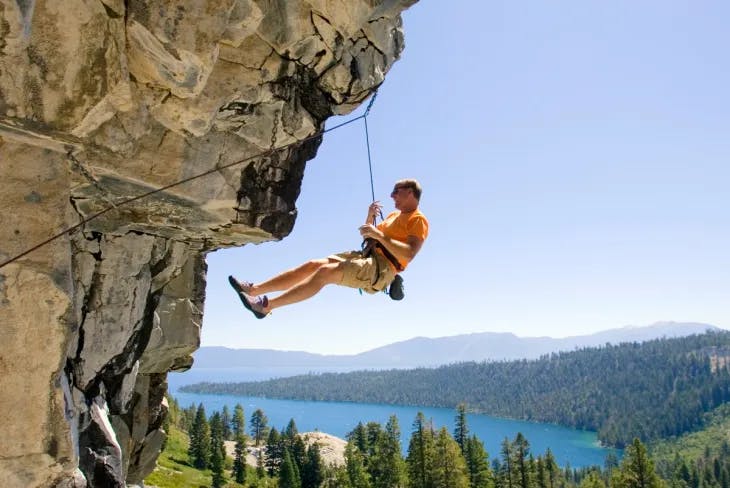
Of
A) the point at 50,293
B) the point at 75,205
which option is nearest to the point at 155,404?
the point at 75,205

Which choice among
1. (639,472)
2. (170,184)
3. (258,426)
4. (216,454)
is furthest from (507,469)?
(258,426)

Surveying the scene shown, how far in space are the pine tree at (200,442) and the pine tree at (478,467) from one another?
3508cm

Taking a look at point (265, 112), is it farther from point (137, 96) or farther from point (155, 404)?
point (155, 404)

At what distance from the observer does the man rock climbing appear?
22.7 ft

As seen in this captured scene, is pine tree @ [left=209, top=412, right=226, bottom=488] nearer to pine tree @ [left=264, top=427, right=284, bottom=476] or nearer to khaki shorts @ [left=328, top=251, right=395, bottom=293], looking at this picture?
pine tree @ [left=264, top=427, right=284, bottom=476]

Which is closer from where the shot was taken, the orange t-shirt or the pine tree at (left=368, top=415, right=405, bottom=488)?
the orange t-shirt

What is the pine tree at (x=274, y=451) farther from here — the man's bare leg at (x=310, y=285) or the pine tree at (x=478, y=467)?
the man's bare leg at (x=310, y=285)

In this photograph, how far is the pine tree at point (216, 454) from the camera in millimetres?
57656

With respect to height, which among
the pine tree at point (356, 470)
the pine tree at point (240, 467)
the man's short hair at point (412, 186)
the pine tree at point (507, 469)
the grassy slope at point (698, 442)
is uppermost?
the man's short hair at point (412, 186)

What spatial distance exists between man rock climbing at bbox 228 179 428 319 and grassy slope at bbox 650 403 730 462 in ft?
470

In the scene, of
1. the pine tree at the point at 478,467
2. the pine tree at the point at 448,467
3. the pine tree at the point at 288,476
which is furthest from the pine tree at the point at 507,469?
the pine tree at the point at 288,476

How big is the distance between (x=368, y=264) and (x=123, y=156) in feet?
11.4

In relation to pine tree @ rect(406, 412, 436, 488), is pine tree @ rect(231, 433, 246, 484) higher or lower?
lower

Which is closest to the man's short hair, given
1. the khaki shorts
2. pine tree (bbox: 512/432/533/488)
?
the khaki shorts
